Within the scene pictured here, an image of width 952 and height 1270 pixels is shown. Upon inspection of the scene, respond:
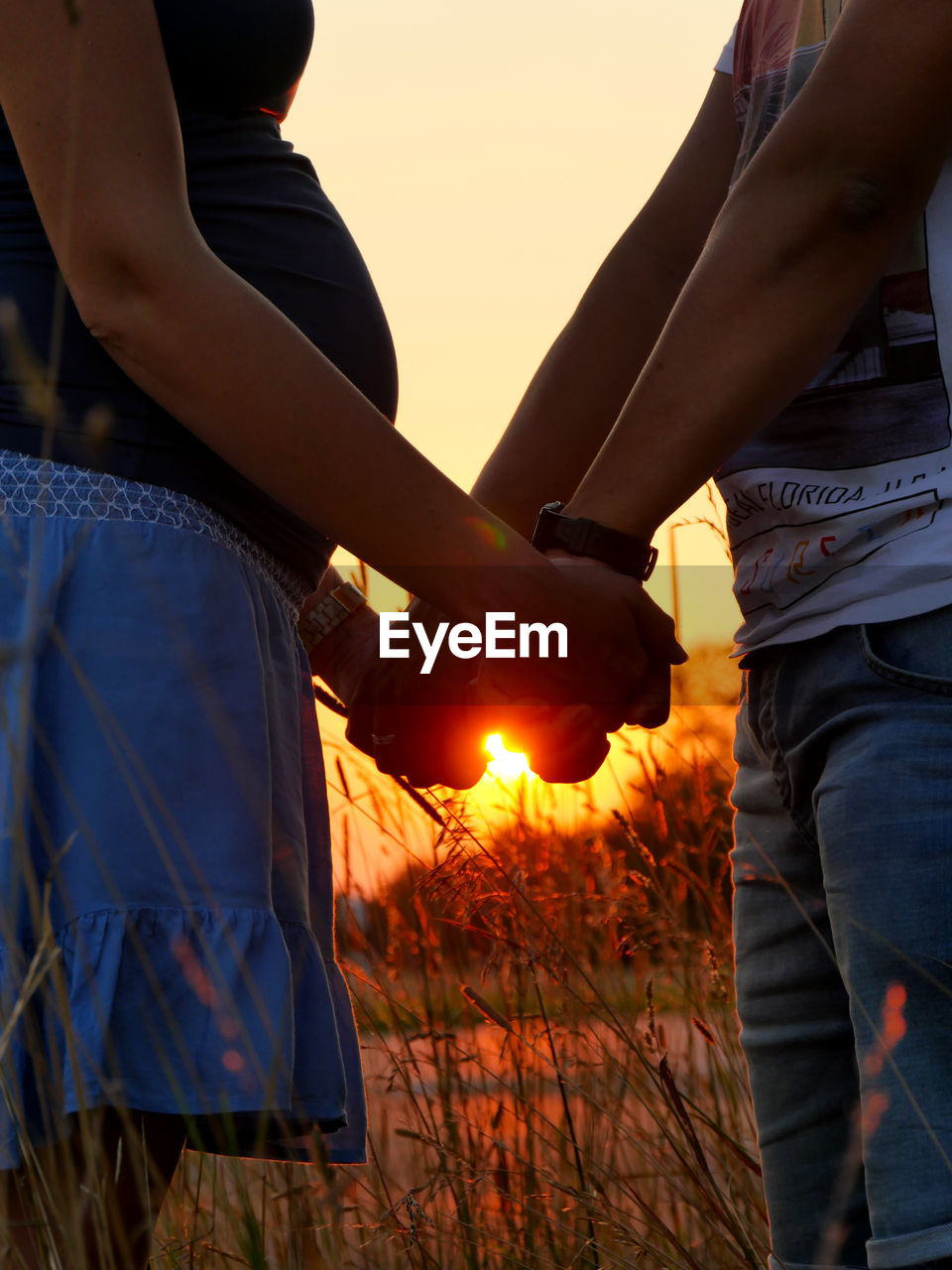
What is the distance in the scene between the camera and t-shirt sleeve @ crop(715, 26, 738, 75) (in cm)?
122

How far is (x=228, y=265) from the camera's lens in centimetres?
110

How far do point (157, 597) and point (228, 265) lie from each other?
32 cm

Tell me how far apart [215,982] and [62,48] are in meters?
0.73

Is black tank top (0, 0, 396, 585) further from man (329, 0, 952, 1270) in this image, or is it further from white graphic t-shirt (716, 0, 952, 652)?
white graphic t-shirt (716, 0, 952, 652)

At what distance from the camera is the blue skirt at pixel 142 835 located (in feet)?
3.02

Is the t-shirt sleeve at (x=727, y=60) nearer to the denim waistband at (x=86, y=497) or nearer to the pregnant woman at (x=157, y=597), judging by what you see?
the pregnant woman at (x=157, y=597)

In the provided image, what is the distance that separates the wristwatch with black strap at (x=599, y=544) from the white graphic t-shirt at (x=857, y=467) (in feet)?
0.29

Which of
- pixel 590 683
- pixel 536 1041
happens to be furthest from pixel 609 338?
pixel 536 1041

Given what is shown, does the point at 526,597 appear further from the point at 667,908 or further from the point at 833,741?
the point at 667,908

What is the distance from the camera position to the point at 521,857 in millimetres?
2195

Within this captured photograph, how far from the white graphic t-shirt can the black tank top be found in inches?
16.4

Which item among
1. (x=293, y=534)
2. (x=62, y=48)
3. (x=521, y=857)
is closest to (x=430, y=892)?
(x=521, y=857)

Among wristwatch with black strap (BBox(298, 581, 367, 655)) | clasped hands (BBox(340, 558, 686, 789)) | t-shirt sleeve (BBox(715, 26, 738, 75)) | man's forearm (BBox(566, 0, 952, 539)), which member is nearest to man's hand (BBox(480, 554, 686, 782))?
clasped hands (BBox(340, 558, 686, 789))

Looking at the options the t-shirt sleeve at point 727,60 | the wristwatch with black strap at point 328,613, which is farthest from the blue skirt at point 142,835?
the t-shirt sleeve at point 727,60
